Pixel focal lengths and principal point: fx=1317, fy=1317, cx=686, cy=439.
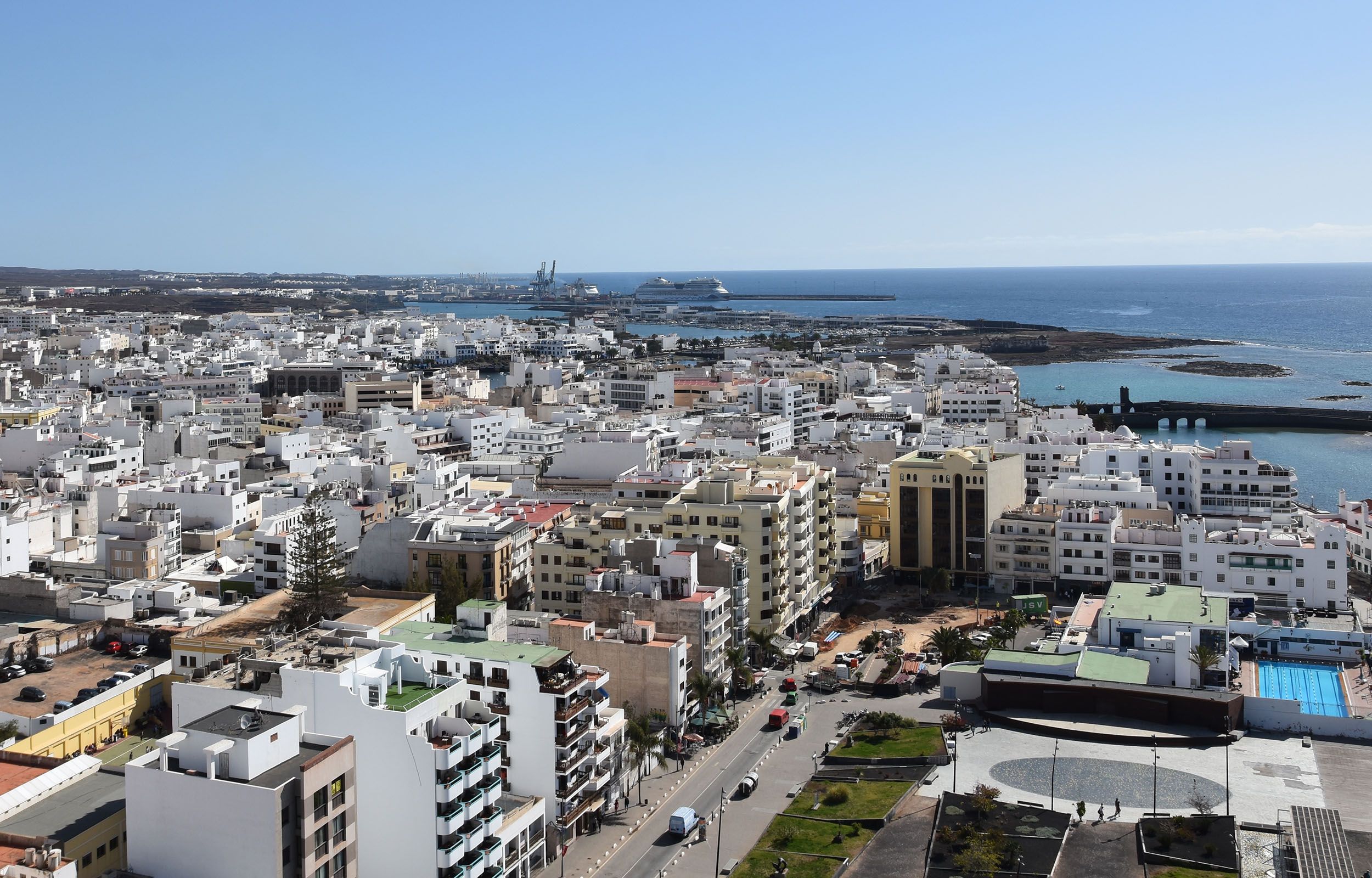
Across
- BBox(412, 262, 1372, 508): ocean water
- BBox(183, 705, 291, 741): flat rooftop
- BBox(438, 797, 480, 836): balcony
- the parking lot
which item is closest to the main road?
BBox(438, 797, 480, 836): balcony

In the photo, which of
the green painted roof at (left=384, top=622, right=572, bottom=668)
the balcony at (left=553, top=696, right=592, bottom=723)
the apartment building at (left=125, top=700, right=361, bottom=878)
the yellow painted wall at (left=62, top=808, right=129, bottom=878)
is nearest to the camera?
the apartment building at (left=125, top=700, right=361, bottom=878)

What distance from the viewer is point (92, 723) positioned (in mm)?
14984

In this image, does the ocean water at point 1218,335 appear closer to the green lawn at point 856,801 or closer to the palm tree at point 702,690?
the palm tree at point 702,690

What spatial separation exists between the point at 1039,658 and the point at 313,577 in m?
10.4

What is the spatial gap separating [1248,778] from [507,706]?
28.9 ft

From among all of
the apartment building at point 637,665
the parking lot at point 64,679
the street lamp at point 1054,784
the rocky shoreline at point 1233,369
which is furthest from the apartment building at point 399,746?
the rocky shoreline at point 1233,369

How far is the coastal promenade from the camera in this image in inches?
2072

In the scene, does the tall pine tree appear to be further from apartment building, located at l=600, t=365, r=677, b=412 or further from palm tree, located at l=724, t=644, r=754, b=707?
apartment building, located at l=600, t=365, r=677, b=412

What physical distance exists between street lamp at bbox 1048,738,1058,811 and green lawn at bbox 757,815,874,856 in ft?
7.17

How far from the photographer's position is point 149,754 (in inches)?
420

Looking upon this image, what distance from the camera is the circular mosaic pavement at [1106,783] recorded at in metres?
14.9

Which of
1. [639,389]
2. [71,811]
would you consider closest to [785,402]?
[639,389]

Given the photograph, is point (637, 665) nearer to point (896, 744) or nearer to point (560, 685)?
point (560, 685)

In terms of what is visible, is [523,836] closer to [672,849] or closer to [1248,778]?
[672,849]
